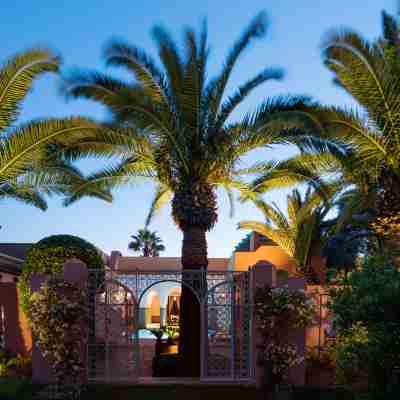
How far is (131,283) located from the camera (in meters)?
12.0

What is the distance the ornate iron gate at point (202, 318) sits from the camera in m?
11.8

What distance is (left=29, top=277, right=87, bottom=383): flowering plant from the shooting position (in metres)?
10.7

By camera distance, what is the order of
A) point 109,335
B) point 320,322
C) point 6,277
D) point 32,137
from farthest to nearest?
point 6,277 → point 32,137 → point 320,322 → point 109,335

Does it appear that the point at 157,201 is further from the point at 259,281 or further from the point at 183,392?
the point at 183,392

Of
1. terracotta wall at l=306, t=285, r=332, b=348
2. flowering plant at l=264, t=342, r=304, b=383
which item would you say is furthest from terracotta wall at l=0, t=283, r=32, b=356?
terracotta wall at l=306, t=285, r=332, b=348

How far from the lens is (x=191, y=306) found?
41.2 feet

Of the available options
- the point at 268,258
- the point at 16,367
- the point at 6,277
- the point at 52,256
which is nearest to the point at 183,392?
the point at 16,367

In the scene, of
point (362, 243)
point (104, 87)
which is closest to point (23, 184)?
point (104, 87)

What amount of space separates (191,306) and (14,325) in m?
4.43

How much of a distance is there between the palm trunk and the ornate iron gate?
0.27 m

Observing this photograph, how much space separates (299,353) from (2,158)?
774 cm

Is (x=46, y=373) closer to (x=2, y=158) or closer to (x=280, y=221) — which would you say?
(x=2, y=158)

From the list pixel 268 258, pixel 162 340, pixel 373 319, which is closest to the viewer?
pixel 373 319

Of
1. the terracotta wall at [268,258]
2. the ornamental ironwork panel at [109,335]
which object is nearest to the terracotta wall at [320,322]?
the ornamental ironwork panel at [109,335]
